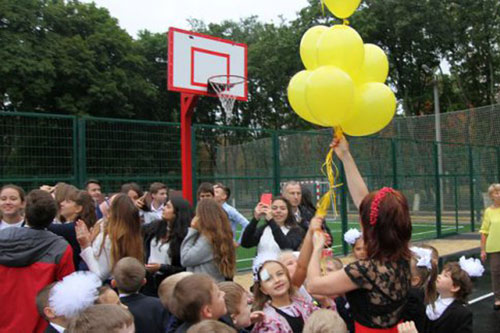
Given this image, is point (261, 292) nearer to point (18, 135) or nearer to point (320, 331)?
point (320, 331)

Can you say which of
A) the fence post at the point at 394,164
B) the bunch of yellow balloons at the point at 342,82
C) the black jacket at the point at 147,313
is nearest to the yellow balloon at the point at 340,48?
the bunch of yellow balloons at the point at 342,82

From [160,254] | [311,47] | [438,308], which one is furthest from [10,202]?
[438,308]

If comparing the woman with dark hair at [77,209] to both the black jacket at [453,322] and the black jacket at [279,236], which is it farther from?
the black jacket at [453,322]

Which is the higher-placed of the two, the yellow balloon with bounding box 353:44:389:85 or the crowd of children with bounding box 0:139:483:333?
the yellow balloon with bounding box 353:44:389:85

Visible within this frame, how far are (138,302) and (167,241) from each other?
4.06ft

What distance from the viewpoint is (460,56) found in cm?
3117

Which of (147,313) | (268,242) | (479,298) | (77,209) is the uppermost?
(77,209)

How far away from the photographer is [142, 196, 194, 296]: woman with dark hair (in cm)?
421

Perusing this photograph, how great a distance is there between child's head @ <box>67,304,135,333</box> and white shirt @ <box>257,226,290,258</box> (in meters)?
2.54

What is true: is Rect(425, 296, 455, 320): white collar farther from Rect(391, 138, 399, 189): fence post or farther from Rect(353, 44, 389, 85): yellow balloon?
Rect(391, 138, 399, 189): fence post

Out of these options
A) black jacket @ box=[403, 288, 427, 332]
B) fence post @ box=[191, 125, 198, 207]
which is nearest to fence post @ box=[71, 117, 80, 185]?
fence post @ box=[191, 125, 198, 207]

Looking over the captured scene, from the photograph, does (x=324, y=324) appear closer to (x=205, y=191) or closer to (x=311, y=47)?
(x=311, y=47)

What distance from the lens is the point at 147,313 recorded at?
3008 millimetres

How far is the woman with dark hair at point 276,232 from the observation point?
4.43 metres
